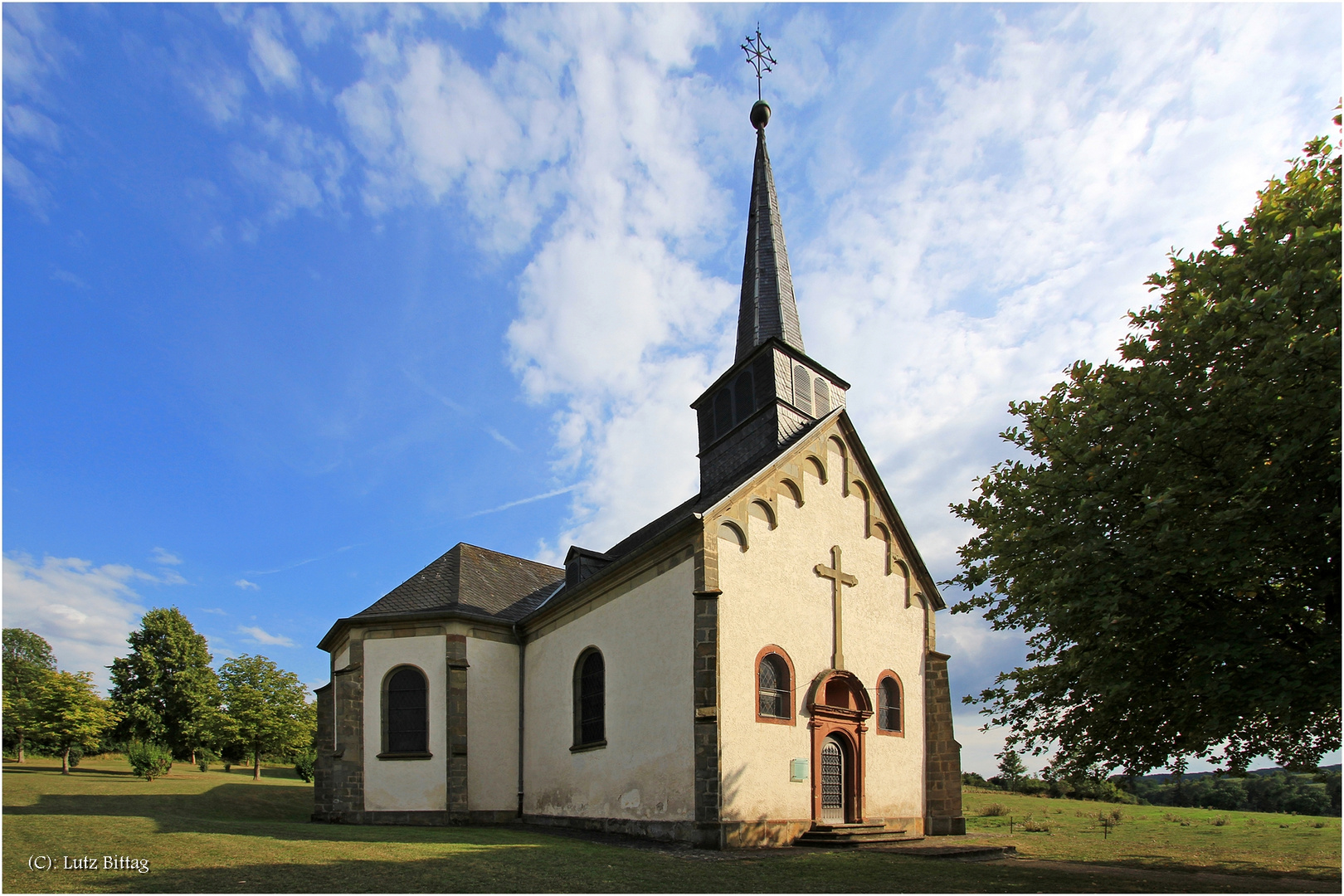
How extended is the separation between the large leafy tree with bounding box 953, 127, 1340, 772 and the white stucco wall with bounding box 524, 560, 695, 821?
24.3 feet

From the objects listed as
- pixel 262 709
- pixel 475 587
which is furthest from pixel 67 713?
pixel 475 587

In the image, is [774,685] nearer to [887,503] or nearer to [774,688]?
[774,688]

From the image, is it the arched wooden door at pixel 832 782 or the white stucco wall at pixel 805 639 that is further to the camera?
the arched wooden door at pixel 832 782

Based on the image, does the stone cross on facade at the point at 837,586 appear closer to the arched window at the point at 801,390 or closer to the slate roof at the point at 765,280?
the arched window at the point at 801,390

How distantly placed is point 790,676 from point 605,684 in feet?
16.4

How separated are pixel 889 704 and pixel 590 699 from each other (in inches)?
326

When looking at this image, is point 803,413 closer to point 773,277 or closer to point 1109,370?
point 773,277

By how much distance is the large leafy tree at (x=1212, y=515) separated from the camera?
914cm

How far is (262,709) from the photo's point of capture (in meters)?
42.5

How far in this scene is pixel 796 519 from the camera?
1817cm

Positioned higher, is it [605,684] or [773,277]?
[773,277]

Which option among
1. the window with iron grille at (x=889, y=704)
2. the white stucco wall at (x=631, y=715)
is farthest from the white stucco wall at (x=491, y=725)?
the window with iron grille at (x=889, y=704)

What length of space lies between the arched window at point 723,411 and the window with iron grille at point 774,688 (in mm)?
8640

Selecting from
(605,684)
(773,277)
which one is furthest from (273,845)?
(773,277)
